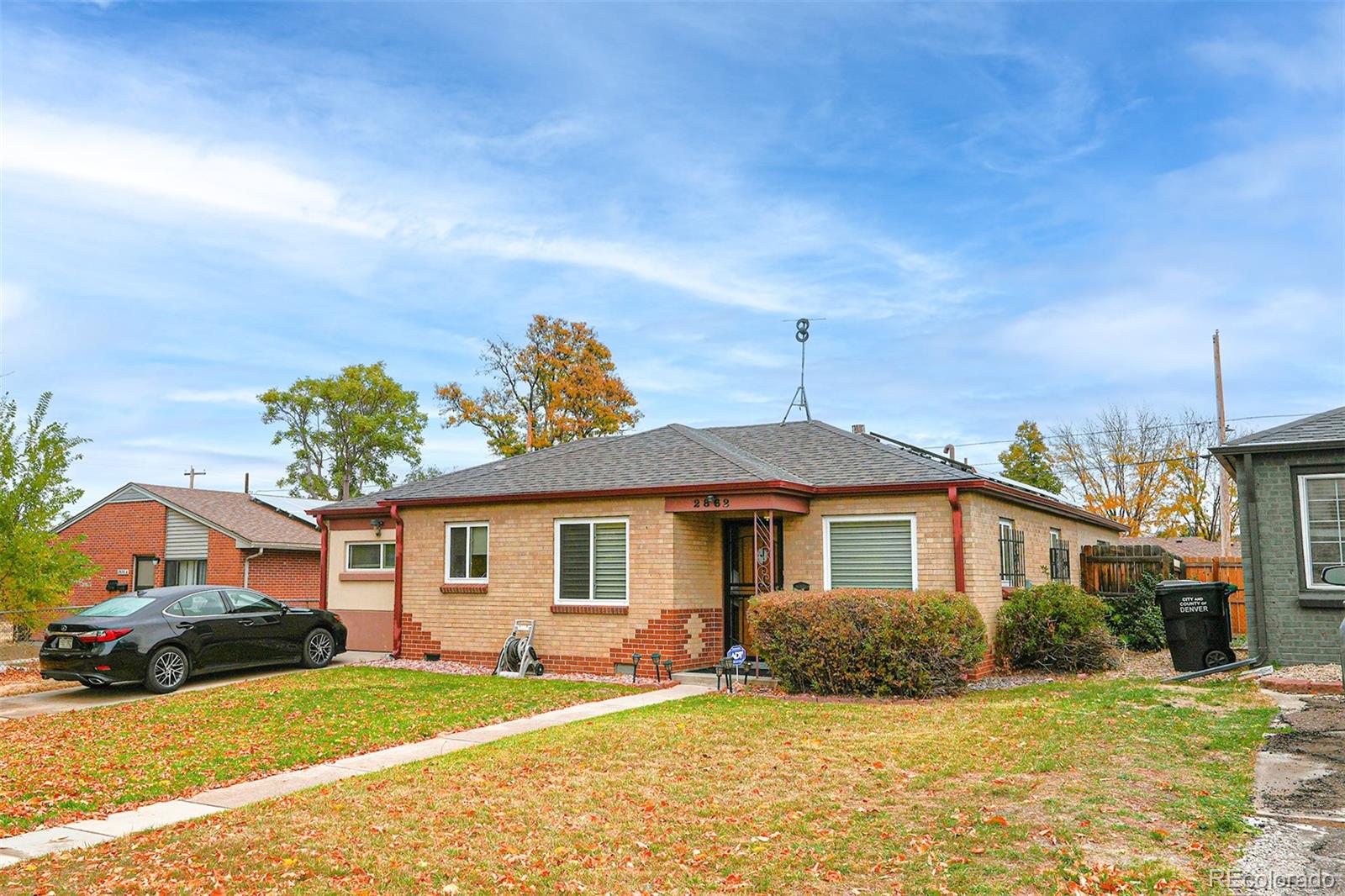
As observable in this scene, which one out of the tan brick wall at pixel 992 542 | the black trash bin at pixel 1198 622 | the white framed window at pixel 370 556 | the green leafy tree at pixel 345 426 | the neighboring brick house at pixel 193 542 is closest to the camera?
the black trash bin at pixel 1198 622

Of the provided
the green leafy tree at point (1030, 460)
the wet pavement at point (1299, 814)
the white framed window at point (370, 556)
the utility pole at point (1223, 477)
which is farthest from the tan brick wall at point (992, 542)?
the green leafy tree at point (1030, 460)

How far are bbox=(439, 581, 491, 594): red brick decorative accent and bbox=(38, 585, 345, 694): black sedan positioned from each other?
7.22 feet

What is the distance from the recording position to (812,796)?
6773mm

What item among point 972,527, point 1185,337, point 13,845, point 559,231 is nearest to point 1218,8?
point 972,527

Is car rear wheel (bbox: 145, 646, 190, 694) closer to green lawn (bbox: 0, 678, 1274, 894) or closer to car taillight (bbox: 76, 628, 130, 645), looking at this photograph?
car taillight (bbox: 76, 628, 130, 645)

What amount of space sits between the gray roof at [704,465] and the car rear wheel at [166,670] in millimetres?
4528

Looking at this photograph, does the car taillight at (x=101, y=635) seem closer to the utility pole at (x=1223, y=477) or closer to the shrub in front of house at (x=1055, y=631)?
the shrub in front of house at (x=1055, y=631)

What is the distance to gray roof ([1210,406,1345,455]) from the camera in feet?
41.7

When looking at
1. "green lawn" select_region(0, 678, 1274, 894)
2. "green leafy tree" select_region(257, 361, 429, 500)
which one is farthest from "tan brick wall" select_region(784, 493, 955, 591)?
"green leafy tree" select_region(257, 361, 429, 500)

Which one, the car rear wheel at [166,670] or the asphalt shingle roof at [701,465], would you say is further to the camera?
the asphalt shingle roof at [701,465]

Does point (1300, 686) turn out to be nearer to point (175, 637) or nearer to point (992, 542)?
point (992, 542)

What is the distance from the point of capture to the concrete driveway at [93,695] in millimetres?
12727

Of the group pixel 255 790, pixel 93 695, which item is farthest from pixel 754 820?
pixel 93 695

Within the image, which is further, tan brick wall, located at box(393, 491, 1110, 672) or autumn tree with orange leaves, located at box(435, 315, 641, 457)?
autumn tree with orange leaves, located at box(435, 315, 641, 457)
